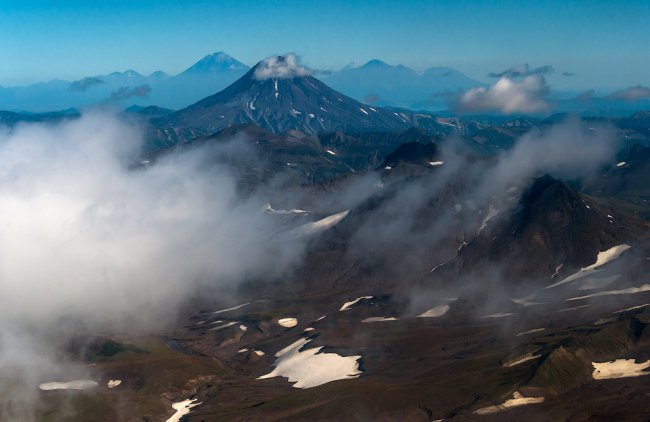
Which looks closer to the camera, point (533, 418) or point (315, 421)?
point (533, 418)

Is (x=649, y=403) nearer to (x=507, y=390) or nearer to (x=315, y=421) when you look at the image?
(x=507, y=390)

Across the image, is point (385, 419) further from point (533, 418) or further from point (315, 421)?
point (533, 418)

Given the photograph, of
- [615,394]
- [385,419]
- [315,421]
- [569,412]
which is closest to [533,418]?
[569,412]

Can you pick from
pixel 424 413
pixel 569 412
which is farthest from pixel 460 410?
pixel 569 412

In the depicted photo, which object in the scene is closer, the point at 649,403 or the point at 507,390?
the point at 649,403

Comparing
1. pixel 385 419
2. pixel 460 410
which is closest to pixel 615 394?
pixel 460 410
